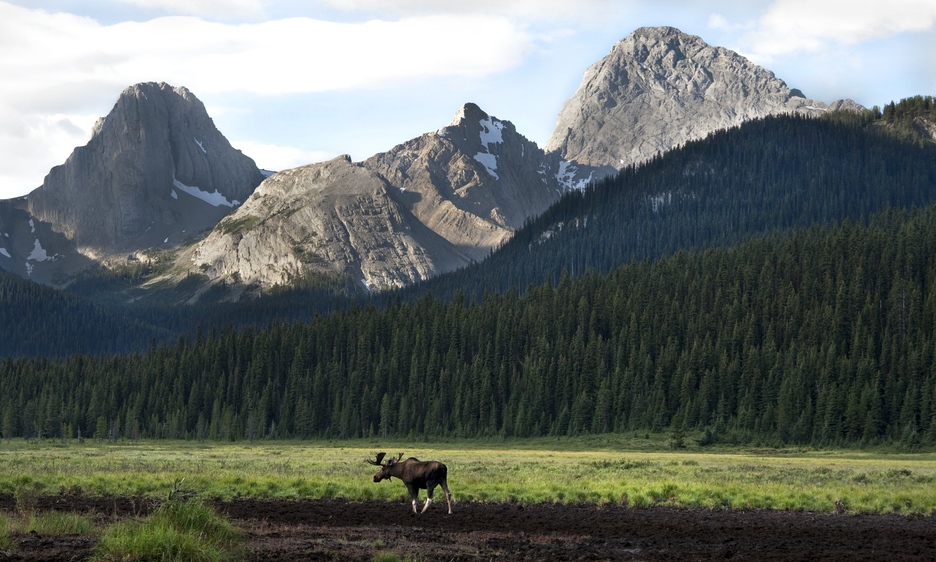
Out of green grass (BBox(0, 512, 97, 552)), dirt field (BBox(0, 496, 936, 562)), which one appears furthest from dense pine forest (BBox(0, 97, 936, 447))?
green grass (BBox(0, 512, 97, 552))

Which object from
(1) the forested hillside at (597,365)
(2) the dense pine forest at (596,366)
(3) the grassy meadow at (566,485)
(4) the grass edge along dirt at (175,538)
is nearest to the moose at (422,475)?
(3) the grassy meadow at (566,485)

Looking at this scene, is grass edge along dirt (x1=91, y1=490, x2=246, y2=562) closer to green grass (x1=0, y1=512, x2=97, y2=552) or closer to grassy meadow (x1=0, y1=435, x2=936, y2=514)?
green grass (x1=0, y1=512, x2=97, y2=552)

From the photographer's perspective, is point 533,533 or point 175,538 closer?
point 175,538

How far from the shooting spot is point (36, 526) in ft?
77.8

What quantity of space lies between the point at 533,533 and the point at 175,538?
41.5 feet

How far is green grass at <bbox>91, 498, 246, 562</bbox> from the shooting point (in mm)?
17703

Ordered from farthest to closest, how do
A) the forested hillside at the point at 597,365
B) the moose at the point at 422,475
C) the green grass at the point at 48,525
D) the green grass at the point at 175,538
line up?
the forested hillside at the point at 597,365
the moose at the point at 422,475
the green grass at the point at 48,525
the green grass at the point at 175,538

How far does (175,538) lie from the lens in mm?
18000

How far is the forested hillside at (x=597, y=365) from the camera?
108 m

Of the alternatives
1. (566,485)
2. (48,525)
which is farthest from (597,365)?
(48,525)

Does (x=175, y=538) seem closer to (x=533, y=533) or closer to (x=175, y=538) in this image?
(x=175, y=538)

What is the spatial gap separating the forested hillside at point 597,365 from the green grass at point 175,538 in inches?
3510

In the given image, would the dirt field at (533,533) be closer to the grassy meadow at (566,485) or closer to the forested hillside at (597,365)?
the grassy meadow at (566,485)

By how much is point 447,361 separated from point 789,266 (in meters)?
65.0
